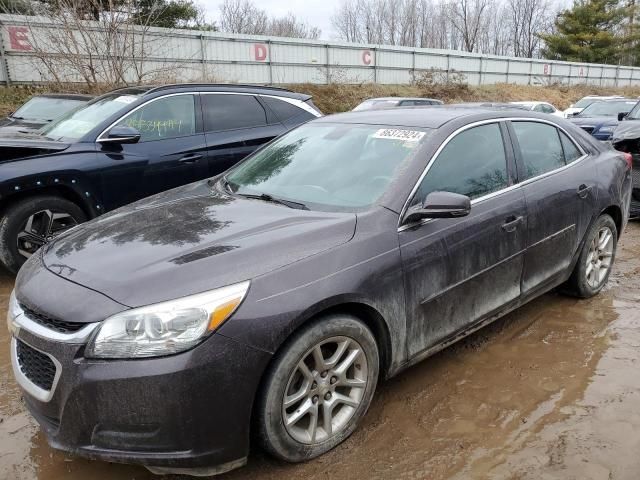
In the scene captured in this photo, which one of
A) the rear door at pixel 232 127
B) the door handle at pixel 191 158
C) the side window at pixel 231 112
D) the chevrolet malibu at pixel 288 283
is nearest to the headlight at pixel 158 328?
the chevrolet malibu at pixel 288 283

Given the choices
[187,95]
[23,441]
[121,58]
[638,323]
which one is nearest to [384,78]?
[121,58]

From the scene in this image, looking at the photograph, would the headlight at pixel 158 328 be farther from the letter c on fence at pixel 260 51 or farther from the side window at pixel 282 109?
the letter c on fence at pixel 260 51

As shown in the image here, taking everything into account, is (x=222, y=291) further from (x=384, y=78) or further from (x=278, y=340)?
(x=384, y=78)

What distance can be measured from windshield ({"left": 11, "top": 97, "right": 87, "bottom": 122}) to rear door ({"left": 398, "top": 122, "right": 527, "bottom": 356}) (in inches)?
316

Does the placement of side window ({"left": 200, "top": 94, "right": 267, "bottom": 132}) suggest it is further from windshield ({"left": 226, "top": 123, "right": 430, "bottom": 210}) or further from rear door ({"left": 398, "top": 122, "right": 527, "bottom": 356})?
rear door ({"left": 398, "top": 122, "right": 527, "bottom": 356})

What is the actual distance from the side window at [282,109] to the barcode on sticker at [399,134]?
331 cm

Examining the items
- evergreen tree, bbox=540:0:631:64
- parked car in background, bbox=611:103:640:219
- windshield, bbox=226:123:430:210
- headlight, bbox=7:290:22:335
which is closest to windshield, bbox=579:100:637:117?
parked car in background, bbox=611:103:640:219

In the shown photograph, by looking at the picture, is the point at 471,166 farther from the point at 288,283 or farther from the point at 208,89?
the point at 208,89

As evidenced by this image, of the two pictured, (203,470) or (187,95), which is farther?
(187,95)

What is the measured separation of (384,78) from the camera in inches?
1109

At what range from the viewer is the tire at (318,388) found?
2.33m

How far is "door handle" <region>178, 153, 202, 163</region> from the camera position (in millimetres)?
5648

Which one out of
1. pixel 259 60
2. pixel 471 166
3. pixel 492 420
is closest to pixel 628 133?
pixel 471 166

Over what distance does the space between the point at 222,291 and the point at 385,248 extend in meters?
0.90
